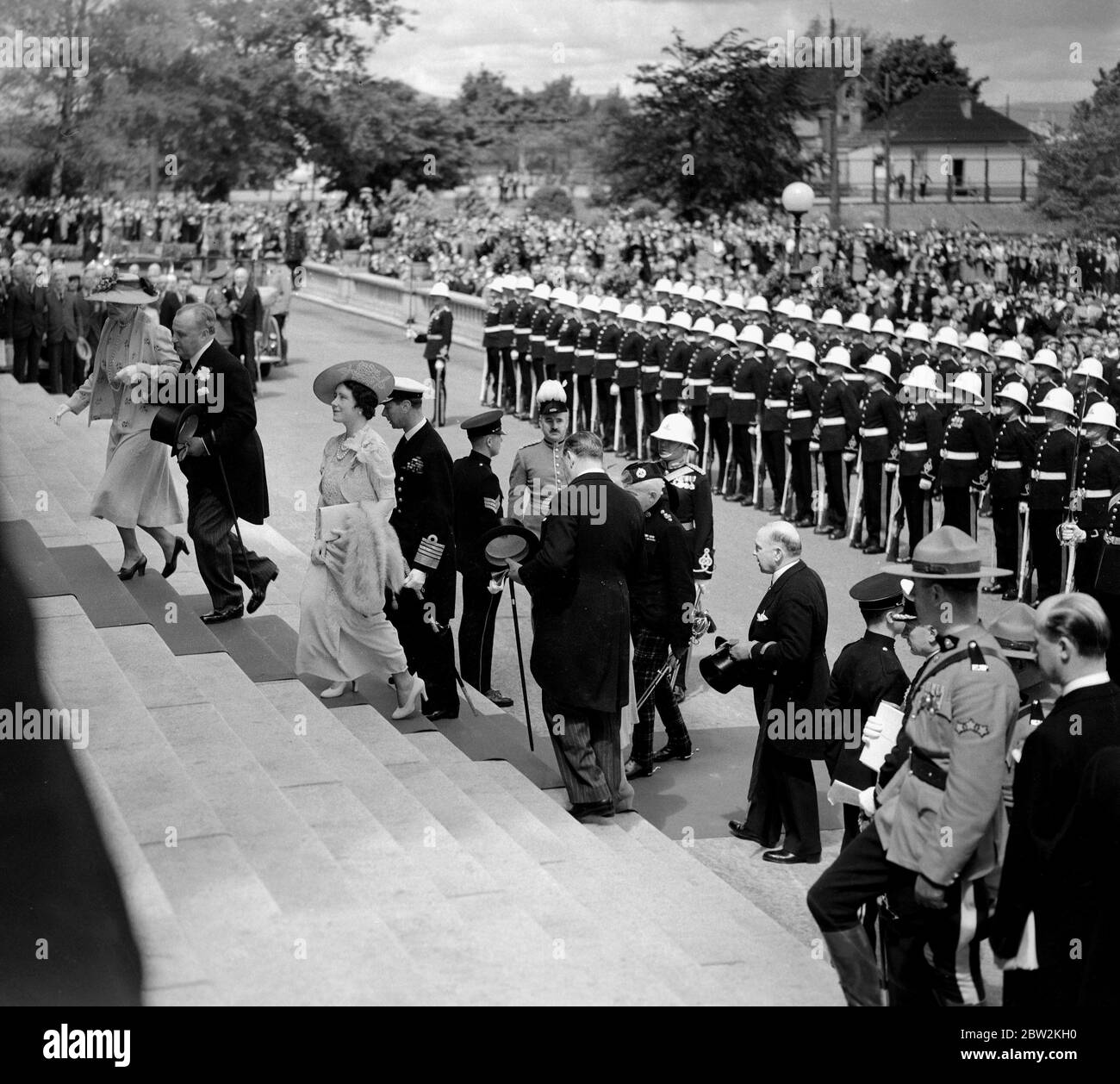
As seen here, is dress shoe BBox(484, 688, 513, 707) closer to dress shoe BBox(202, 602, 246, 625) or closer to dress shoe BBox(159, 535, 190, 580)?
dress shoe BBox(202, 602, 246, 625)

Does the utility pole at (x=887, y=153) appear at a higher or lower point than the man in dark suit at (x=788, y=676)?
higher

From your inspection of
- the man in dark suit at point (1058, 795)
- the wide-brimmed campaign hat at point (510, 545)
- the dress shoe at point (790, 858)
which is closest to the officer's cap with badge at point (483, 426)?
the wide-brimmed campaign hat at point (510, 545)

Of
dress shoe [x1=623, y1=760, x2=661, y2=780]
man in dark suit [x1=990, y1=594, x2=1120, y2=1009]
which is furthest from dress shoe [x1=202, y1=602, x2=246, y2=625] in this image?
man in dark suit [x1=990, y1=594, x2=1120, y2=1009]

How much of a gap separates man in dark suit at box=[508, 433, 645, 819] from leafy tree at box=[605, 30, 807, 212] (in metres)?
27.3

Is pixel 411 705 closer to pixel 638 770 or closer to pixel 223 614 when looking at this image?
pixel 638 770

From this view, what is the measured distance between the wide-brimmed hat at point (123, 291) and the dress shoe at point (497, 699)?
322cm

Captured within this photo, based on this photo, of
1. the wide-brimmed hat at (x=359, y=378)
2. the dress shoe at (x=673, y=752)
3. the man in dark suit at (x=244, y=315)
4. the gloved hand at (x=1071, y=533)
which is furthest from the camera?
the man in dark suit at (x=244, y=315)


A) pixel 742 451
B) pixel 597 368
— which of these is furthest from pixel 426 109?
pixel 742 451

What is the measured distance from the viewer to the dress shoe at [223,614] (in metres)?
9.77

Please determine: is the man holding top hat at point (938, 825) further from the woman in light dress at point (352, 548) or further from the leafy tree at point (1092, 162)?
the leafy tree at point (1092, 162)

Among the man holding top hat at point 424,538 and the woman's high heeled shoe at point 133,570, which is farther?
the woman's high heeled shoe at point 133,570

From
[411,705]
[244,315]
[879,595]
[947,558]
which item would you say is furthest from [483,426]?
[244,315]

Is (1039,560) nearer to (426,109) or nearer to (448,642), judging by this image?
(448,642)

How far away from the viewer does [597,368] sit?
21.6 metres
